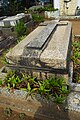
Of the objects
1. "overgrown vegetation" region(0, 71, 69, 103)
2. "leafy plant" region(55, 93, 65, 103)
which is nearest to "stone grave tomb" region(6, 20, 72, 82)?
"overgrown vegetation" region(0, 71, 69, 103)

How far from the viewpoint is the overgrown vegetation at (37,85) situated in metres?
3.71

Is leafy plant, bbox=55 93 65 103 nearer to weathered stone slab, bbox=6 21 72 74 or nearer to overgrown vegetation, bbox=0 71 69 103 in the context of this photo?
overgrown vegetation, bbox=0 71 69 103

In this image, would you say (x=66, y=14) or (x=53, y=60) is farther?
(x=66, y=14)

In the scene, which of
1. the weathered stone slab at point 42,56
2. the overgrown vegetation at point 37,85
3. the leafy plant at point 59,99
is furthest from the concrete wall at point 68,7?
the leafy plant at point 59,99

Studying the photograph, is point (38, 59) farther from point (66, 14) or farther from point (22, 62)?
point (66, 14)

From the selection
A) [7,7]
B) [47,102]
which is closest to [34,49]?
[47,102]

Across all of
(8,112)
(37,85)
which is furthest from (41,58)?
(8,112)

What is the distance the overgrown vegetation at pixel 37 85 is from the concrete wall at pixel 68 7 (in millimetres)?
12355

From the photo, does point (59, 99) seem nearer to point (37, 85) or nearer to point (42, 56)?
point (37, 85)

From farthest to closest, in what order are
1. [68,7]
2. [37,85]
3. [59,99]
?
1. [68,7]
2. [37,85]
3. [59,99]

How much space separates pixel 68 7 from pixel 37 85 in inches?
500

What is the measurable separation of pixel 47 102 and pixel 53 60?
0.96 metres

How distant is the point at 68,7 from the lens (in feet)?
49.7

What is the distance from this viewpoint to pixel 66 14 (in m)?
15.4
